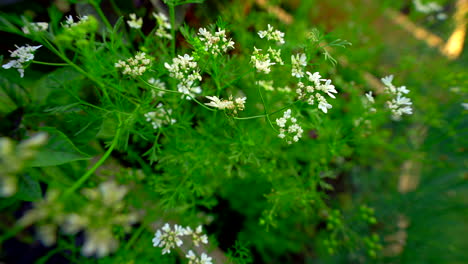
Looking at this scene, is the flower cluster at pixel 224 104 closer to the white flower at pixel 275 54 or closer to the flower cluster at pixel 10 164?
the white flower at pixel 275 54

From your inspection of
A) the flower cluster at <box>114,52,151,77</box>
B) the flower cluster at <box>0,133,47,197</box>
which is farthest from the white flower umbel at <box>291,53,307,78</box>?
the flower cluster at <box>0,133,47,197</box>

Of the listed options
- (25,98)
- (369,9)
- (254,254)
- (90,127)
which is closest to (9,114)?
(25,98)

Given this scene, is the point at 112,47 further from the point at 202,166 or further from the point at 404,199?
the point at 404,199

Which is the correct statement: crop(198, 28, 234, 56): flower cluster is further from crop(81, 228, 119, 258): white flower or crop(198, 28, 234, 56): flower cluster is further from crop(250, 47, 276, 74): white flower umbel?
crop(81, 228, 119, 258): white flower

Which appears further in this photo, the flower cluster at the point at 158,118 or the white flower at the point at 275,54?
the flower cluster at the point at 158,118

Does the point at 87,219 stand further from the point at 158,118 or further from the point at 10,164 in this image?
the point at 158,118

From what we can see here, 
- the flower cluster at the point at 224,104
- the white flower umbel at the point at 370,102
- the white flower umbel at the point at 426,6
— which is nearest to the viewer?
the flower cluster at the point at 224,104

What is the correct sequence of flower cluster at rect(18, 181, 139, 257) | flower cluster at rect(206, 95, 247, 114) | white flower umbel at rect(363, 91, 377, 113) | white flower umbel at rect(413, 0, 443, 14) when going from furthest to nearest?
white flower umbel at rect(413, 0, 443, 14), white flower umbel at rect(363, 91, 377, 113), flower cluster at rect(206, 95, 247, 114), flower cluster at rect(18, 181, 139, 257)

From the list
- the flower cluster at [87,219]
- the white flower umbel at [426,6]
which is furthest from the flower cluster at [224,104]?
the white flower umbel at [426,6]
